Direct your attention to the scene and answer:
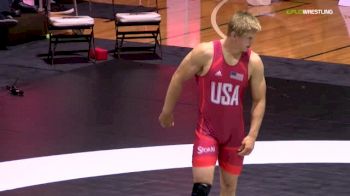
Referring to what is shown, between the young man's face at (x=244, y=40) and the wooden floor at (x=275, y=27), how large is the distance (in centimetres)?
634

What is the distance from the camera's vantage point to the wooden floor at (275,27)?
12406 mm

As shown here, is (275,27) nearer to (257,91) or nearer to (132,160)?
(132,160)

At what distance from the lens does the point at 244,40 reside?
5.52 meters

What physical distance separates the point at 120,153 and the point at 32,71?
11.9 ft

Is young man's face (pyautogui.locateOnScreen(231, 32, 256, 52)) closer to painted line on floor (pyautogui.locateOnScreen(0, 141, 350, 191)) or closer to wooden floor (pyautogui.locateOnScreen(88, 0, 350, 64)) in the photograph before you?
painted line on floor (pyautogui.locateOnScreen(0, 141, 350, 191))

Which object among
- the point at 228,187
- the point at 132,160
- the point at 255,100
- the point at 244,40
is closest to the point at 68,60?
the point at 132,160

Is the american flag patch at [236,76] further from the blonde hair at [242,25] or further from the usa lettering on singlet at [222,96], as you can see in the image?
the blonde hair at [242,25]

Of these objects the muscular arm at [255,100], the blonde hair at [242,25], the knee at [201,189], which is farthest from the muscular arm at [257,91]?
the knee at [201,189]

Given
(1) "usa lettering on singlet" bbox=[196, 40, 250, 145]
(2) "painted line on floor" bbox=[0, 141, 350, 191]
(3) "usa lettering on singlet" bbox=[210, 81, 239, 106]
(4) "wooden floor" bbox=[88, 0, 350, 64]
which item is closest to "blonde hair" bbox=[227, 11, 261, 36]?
(1) "usa lettering on singlet" bbox=[196, 40, 250, 145]

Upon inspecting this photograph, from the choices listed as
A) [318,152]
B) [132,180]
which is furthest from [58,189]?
[318,152]

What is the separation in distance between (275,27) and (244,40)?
851 cm

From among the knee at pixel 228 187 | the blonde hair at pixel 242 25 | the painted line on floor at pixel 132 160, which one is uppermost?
the blonde hair at pixel 242 25

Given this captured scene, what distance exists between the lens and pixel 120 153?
796 cm

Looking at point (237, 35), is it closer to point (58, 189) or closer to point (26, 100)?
point (58, 189)
